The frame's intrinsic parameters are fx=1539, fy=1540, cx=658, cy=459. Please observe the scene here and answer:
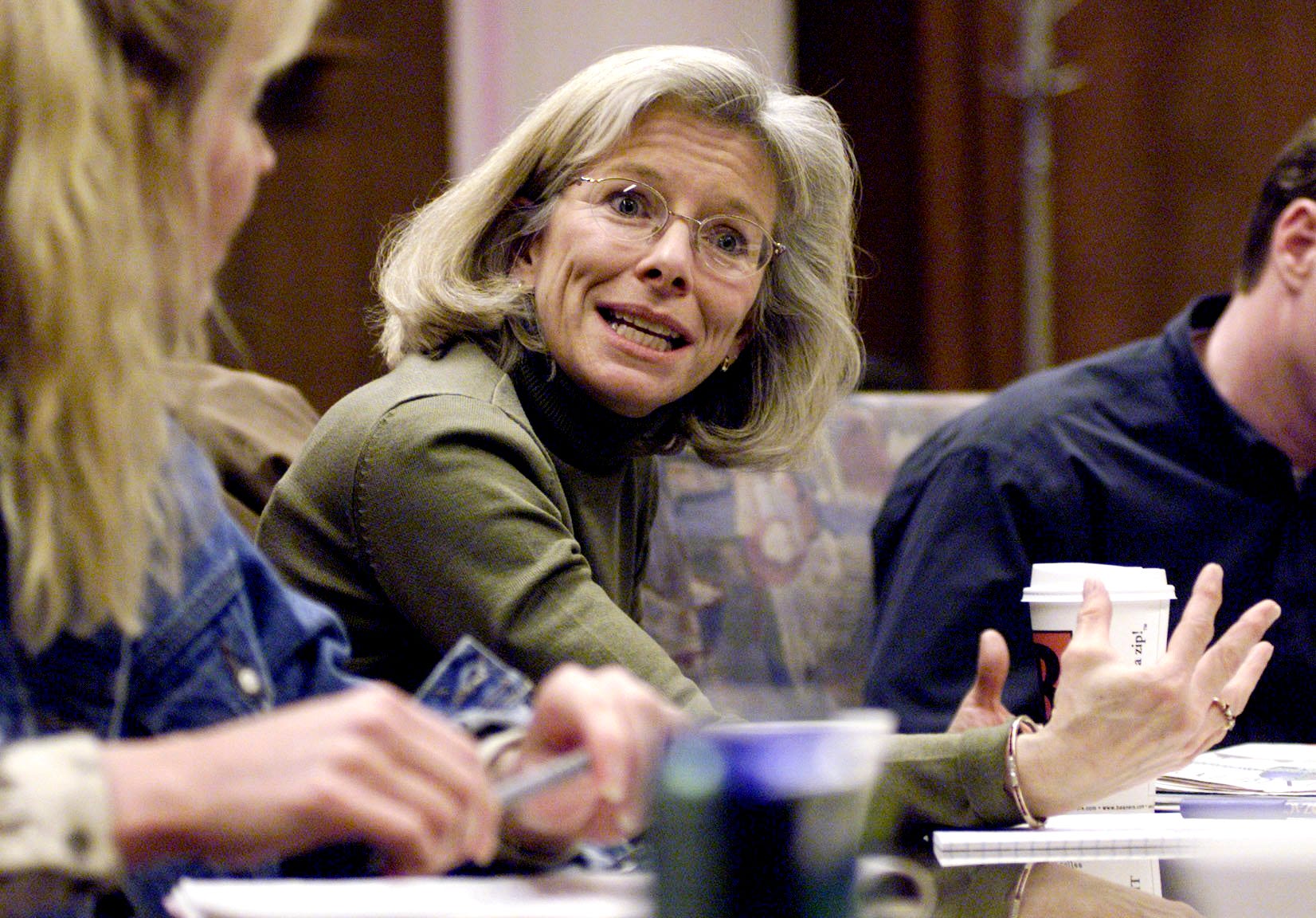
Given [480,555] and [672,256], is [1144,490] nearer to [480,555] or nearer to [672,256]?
[672,256]

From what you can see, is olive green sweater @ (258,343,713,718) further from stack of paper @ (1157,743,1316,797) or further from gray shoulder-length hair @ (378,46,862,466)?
stack of paper @ (1157,743,1316,797)

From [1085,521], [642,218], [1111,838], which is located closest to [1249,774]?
[1111,838]

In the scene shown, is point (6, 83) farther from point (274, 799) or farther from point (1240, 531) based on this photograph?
point (1240, 531)

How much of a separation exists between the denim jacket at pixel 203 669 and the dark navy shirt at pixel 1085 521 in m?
0.96

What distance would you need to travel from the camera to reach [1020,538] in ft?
Result: 6.16

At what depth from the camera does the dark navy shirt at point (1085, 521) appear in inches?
71.5

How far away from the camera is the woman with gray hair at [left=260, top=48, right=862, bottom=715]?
4.08 ft

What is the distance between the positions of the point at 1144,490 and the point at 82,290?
151 centimetres

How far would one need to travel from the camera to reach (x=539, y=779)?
72 centimetres

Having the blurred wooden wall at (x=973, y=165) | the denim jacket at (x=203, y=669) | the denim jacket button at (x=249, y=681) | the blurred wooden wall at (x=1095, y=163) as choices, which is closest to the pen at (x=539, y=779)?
the denim jacket at (x=203, y=669)

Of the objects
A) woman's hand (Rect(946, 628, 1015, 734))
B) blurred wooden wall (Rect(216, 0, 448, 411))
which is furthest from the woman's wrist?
blurred wooden wall (Rect(216, 0, 448, 411))

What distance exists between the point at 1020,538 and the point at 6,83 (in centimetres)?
140

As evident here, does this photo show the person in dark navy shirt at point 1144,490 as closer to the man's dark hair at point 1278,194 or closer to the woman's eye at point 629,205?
the man's dark hair at point 1278,194

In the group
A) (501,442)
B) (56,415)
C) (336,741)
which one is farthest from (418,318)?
(336,741)
